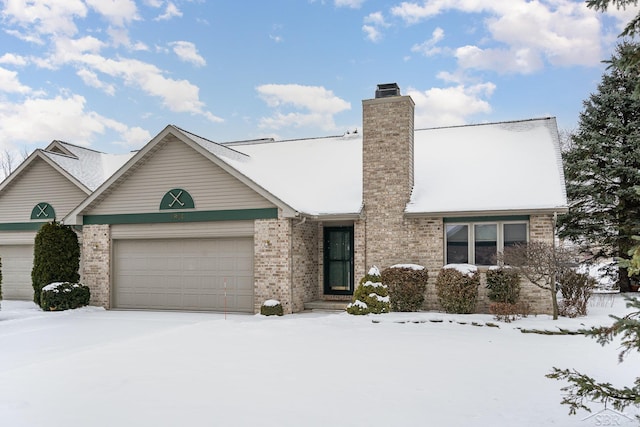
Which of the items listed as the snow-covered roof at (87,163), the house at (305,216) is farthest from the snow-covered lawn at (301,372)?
the snow-covered roof at (87,163)

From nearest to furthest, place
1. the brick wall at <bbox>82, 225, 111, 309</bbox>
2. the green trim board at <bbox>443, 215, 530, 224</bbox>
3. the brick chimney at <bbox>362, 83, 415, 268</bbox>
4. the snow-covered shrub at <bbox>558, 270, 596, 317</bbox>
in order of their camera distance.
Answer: the snow-covered shrub at <bbox>558, 270, 596, 317</bbox> < the green trim board at <bbox>443, 215, 530, 224</bbox> < the brick chimney at <bbox>362, 83, 415, 268</bbox> < the brick wall at <bbox>82, 225, 111, 309</bbox>

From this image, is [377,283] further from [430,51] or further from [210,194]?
[430,51]

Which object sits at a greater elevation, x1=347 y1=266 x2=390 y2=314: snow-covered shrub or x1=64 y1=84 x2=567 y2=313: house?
x1=64 y1=84 x2=567 y2=313: house

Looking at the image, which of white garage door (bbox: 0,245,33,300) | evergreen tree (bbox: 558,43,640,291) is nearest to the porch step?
evergreen tree (bbox: 558,43,640,291)

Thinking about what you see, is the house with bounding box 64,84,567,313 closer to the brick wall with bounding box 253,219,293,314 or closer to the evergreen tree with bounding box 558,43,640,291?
the brick wall with bounding box 253,219,293,314

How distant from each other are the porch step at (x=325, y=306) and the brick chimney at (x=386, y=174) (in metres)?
1.46

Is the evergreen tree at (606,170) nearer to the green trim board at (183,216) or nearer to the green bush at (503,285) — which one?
the green bush at (503,285)

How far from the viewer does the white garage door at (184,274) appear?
16109 millimetres

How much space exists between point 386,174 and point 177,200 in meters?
6.51

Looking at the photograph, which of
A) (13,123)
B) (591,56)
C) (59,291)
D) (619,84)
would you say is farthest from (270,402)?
(13,123)

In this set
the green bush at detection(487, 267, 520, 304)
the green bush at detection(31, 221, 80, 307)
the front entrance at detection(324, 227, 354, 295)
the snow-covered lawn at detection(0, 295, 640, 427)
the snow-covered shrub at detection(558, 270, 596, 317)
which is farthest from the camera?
the green bush at detection(31, 221, 80, 307)

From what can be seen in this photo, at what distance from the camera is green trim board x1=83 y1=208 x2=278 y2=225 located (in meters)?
15.7

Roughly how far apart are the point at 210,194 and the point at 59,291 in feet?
19.0

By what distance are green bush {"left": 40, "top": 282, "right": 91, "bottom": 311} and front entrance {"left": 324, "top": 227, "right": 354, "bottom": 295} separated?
8.02m
